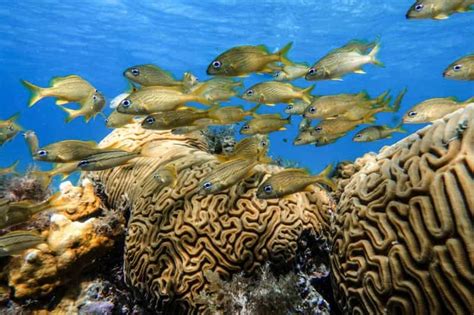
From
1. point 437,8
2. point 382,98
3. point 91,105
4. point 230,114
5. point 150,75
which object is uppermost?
point 150,75

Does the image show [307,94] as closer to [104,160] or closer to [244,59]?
[244,59]

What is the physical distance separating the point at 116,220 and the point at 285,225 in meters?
2.64

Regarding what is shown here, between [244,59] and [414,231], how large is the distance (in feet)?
9.39

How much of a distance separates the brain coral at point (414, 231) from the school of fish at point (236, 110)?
0.73 m

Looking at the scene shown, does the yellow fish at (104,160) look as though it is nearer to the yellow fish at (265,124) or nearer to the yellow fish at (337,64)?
the yellow fish at (265,124)

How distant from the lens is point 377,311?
10.9ft

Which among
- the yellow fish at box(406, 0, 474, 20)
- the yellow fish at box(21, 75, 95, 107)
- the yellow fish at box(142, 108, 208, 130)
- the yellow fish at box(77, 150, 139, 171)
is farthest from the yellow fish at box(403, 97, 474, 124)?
the yellow fish at box(21, 75, 95, 107)

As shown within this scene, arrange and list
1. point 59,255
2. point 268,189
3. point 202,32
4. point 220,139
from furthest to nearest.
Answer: point 202,32 → point 220,139 → point 59,255 → point 268,189

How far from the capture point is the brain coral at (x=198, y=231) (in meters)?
4.64

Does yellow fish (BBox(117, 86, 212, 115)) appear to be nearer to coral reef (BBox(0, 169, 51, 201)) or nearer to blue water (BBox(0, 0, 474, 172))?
coral reef (BBox(0, 169, 51, 201))

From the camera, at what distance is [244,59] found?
15.9ft

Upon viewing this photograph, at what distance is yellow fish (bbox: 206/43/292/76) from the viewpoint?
191 inches

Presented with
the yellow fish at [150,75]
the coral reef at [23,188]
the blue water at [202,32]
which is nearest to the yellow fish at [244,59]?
the yellow fish at [150,75]

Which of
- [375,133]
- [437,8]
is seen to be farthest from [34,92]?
[437,8]
